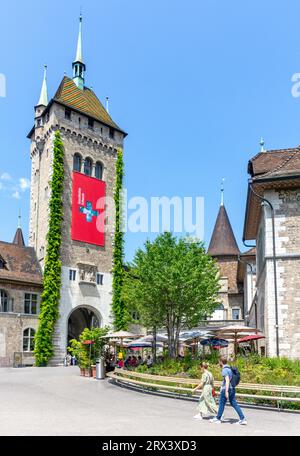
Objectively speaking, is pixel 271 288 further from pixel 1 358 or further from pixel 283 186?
pixel 1 358

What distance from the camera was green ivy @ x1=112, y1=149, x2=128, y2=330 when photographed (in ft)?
140

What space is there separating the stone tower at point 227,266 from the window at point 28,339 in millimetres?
17455

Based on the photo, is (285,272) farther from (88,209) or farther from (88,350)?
(88,209)

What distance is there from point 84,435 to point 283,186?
13.3m

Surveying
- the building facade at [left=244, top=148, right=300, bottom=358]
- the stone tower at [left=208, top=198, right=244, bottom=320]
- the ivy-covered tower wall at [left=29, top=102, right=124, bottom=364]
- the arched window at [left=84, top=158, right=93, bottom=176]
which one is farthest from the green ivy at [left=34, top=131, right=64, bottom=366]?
the building facade at [left=244, top=148, right=300, bottom=358]

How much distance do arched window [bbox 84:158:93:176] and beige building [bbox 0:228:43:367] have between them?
9.54 m

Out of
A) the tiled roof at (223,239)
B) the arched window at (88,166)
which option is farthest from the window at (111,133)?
the tiled roof at (223,239)

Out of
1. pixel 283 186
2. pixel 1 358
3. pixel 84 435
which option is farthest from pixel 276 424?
pixel 1 358

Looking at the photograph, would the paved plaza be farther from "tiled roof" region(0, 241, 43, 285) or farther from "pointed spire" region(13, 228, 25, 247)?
"pointed spire" region(13, 228, 25, 247)

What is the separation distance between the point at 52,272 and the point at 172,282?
14791mm

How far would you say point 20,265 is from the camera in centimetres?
3947

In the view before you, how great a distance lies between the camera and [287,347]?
59.0ft

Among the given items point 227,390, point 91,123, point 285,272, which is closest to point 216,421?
point 227,390
